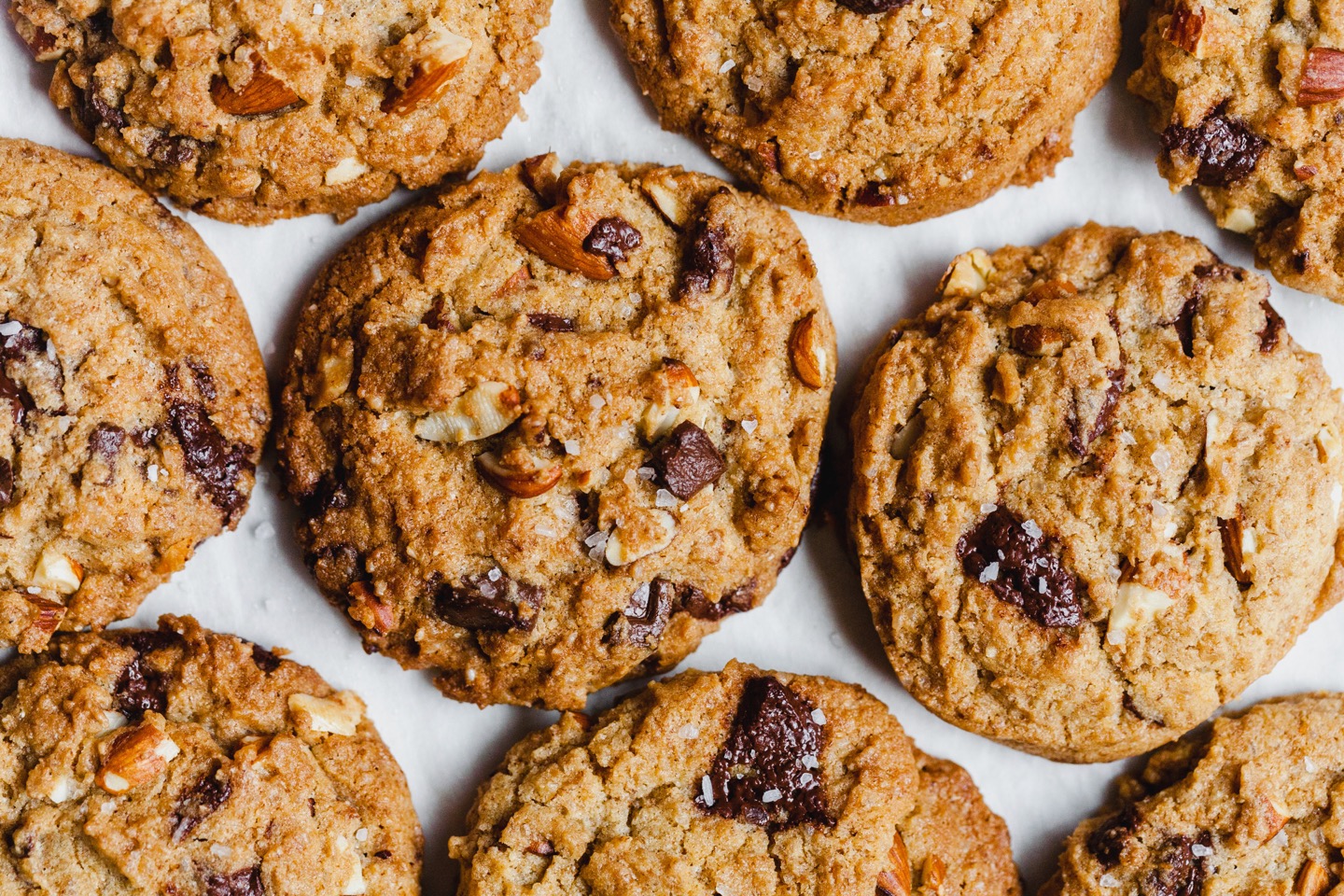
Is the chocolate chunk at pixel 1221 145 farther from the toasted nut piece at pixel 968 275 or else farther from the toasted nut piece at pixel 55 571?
the toasted nut piece at pixel 55 571

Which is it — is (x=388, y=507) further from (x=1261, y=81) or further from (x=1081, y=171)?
(x=1261, y=81)

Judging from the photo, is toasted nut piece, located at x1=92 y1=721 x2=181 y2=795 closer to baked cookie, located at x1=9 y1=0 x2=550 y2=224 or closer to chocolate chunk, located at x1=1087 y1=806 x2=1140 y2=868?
baked cookie, located at x1=9 y1=0 x2=550 y2=224

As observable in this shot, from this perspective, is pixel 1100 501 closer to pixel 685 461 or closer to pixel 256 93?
pixel 685 461

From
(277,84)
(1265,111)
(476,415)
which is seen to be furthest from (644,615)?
(1265,111)

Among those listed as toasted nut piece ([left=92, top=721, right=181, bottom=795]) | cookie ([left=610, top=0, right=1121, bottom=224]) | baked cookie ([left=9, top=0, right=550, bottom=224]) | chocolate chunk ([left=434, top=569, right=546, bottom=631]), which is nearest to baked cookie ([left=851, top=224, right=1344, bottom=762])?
cookie ([left=610, top=0, right=1121, bottom=224])

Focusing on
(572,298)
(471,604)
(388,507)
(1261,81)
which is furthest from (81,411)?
(1261,81)

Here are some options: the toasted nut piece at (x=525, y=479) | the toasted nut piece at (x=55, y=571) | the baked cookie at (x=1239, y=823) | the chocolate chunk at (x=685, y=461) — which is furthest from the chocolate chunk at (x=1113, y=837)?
the toasted nut piece at (x=55, y=571)
